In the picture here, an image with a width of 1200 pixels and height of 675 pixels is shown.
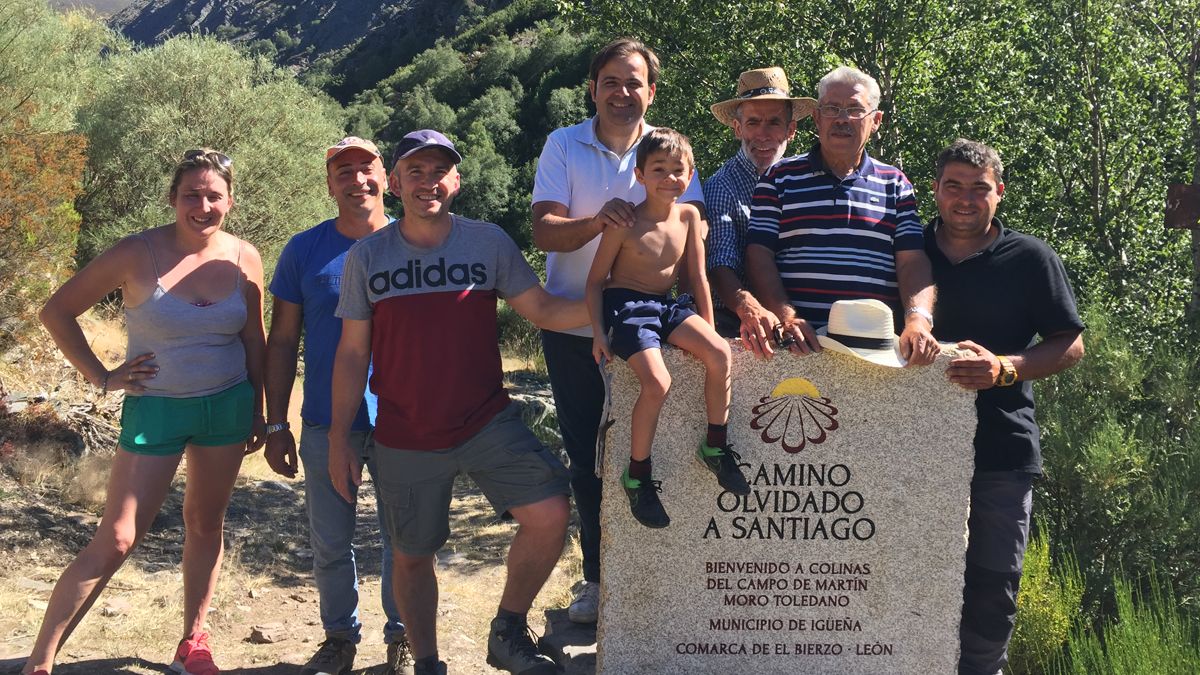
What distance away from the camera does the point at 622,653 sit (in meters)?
3.94

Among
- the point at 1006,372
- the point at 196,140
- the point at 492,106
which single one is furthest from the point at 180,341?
the point at 492,106

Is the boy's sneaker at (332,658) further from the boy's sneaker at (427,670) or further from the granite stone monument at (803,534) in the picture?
the granite stone monument at (803,534)

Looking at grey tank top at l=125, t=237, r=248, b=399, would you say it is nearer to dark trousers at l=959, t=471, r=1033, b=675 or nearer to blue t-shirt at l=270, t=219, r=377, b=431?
blue t-shirt at l=270, t=219, r=377, b=431

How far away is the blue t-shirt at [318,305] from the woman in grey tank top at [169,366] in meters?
0.18

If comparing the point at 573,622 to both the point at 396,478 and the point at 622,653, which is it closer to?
the point at 622,653

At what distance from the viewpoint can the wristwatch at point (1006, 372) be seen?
147 inches

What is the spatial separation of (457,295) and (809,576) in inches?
65.4

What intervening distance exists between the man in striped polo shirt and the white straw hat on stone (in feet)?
0.27

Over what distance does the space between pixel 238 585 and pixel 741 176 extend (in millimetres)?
4089

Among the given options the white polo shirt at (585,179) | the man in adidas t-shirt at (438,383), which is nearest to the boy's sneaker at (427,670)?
the man in adidas t-shirt at (438,383)

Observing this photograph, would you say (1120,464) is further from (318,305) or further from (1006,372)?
(318,305)

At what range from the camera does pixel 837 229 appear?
3.87 meters

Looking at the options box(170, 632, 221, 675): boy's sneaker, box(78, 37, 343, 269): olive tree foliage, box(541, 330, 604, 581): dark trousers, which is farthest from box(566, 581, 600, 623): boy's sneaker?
box(78, 37, 343, 269): olive tree foliage


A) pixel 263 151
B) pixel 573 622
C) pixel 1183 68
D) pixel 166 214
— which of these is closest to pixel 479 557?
pixel 573 622
